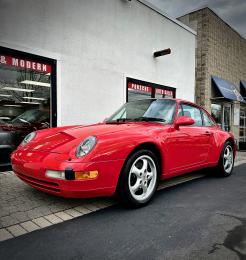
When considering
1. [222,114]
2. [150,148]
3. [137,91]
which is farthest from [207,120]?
[222,114]

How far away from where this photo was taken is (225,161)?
14.5 feet

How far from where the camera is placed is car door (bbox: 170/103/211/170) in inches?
122

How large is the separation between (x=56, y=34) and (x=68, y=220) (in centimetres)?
464

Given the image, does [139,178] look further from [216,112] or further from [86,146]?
[216,112]

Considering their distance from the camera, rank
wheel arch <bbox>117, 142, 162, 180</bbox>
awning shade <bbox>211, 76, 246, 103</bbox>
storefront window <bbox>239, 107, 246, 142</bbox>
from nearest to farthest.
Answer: wheel arch <bbox>117, 142, 162, 180</bbox> < awning shade <bbox>211, 76, 246, 103</bbox> < storefront window <bbox>239, 107, 246, 142</bbox>

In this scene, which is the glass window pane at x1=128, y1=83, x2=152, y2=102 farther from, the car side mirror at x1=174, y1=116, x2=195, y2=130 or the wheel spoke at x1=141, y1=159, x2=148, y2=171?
the wheel spoke at x1=141, y1=159, x2=148, y2=171

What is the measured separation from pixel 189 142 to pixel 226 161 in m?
1.63

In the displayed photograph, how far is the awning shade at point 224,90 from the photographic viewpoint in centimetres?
1127

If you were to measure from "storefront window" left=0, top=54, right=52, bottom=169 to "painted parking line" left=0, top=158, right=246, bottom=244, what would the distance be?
67.6 inches

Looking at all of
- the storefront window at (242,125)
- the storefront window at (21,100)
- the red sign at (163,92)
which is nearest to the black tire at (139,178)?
the storefront window at (21,100)

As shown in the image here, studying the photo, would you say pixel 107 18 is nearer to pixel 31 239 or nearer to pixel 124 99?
pixel 124 99

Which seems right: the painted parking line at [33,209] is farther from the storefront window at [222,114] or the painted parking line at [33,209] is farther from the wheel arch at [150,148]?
the storefront window at [222,114]

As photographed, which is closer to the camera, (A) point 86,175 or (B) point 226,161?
(A) point 86,175

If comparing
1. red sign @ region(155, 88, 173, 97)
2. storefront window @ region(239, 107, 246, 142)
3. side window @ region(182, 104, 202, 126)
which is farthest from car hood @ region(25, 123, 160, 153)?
storefront window @ region(239, 107, 246, 142)
